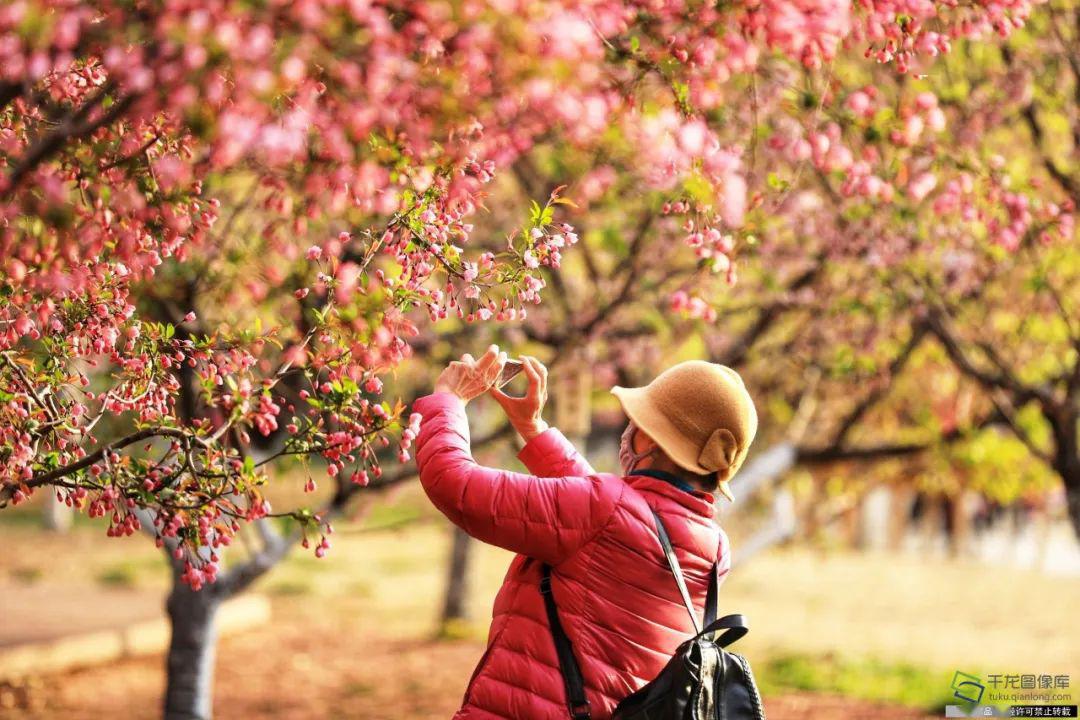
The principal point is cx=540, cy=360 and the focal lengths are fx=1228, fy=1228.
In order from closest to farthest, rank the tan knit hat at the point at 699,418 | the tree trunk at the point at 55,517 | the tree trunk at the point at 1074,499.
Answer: the tan knit hat at the point at 699,418 < the tree trunk at the point at 1074,499 < the tree trunk at the point at 55,517

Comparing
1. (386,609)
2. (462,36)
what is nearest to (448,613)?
(386,609)

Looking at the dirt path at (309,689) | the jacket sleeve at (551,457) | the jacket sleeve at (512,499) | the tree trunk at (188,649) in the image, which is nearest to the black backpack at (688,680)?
the jacket sleeve at (512,499)

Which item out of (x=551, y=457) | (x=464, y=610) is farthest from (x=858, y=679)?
(x=551, y=457)

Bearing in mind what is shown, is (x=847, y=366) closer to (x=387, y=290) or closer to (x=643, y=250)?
(x=643, y=250)

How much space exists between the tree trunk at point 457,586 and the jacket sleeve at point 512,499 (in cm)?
985

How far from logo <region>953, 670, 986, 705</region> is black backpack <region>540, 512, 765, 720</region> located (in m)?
6.64

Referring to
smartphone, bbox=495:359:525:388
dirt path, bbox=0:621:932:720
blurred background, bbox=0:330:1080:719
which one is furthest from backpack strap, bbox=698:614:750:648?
dirt path, bbox=0:621:932:720

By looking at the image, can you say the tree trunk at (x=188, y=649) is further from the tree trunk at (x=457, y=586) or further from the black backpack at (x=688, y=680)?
the tree trunk at (x=457, y=586)

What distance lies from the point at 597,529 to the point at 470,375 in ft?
1.76

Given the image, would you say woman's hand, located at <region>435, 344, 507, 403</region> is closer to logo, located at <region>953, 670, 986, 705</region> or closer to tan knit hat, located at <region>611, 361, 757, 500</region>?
tan knit hat, located at <region>611, 361, 757, 500</region>

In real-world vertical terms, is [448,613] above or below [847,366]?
below

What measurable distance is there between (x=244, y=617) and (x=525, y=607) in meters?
10.5

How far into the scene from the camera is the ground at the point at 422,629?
9.75m

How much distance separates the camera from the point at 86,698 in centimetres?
948
